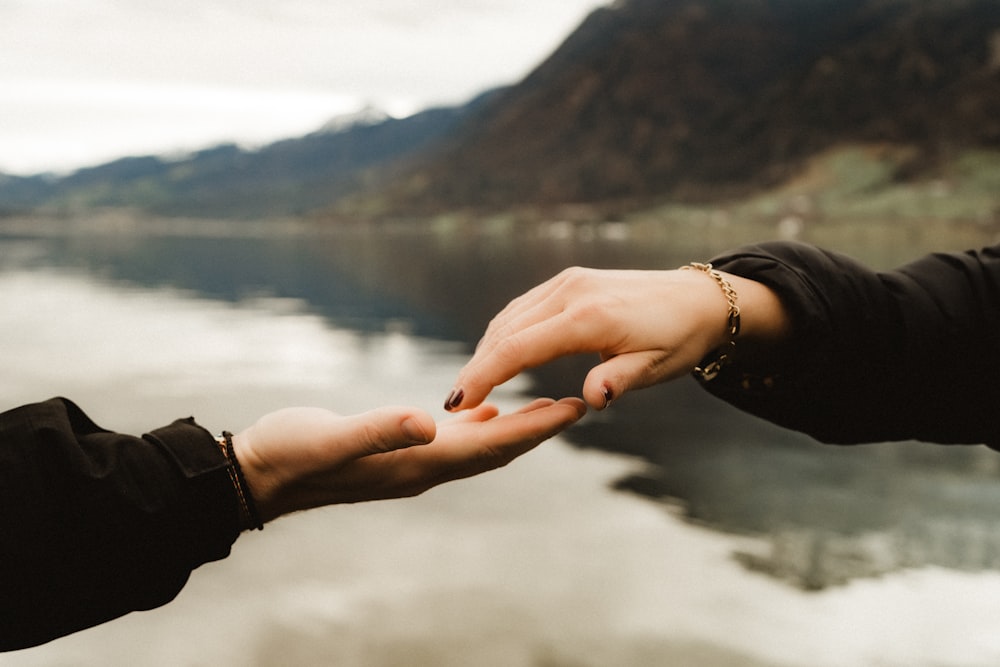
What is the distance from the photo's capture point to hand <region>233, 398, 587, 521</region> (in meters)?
1.91

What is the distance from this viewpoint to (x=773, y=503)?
7875mm

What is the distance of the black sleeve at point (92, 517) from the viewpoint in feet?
5.49

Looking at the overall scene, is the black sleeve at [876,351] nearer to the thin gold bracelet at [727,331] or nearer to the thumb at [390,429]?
the thin gold bracelet at [727,331]

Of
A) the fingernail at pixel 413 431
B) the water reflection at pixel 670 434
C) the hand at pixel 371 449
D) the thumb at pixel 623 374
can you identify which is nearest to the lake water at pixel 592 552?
the water reflection at pixel 670 434

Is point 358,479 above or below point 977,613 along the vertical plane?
above

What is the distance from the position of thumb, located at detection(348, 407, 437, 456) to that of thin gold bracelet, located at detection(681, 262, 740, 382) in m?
0.69

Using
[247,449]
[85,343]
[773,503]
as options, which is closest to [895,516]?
[773,503]

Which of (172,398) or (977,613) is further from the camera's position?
(172,398)

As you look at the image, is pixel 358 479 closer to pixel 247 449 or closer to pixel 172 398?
pixel 247 449

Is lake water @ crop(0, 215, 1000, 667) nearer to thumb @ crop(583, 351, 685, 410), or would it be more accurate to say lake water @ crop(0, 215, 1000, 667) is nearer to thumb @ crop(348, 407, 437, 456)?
thumb @ crop(348, 407, 437, 456)

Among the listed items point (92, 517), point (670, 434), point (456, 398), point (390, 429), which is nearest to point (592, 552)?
point (670, 434)

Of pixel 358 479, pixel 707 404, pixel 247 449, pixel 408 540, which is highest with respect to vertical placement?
pixel 247 449

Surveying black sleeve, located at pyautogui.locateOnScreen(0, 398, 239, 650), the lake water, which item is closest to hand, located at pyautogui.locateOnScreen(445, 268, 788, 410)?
black sleeve, located at pyautogui.locateOnScreen(0, 398, 239, 650)

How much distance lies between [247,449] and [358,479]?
281mm
